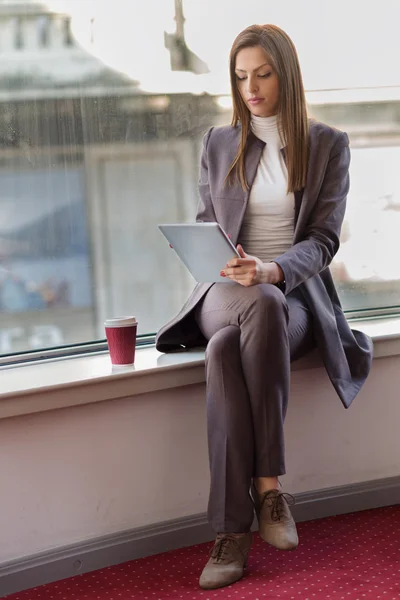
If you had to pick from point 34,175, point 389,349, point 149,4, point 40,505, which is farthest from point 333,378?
point 149,4

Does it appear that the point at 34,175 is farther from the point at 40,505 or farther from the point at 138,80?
the point at 40,505

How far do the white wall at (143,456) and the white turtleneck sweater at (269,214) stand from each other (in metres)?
0.33

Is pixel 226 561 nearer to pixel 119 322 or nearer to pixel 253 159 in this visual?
pixel 119 322

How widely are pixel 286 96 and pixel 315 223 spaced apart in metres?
0.31

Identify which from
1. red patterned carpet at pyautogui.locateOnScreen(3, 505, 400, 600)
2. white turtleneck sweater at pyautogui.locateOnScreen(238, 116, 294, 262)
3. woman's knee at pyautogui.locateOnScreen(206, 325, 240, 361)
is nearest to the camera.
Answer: red patterned carpet at pyautogui.locateOnScreen(3, 505, 400, 600)

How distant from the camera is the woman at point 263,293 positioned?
1817 millimetres

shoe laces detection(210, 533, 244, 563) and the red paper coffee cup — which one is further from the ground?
the red paper coffee cup

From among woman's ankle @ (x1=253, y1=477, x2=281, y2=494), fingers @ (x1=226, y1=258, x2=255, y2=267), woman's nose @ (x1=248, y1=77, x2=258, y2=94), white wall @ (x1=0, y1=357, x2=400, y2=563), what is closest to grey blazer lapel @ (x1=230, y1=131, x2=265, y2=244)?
woman's nose @ (x1=248, y1=77, x2=258, y2=94)

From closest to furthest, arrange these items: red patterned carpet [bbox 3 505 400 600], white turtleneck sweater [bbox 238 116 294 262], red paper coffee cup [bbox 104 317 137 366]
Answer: red patterned carpet [bbox 3 505 400 600]
red paper coffee cup [bbox 104 317 137 366]
white turtleneck sweater [bbox 238 116 294 262]

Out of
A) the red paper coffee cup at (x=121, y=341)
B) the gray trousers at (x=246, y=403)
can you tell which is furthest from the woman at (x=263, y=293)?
the red paper coffee cup at (x=121, y=341)

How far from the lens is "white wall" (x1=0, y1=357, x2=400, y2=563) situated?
183 centimetres

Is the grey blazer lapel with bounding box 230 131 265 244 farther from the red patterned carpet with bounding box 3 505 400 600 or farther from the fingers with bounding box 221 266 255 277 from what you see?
the red patterned carpet with bounding box 3 505 400 600

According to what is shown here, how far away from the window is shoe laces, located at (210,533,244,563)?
69 cm

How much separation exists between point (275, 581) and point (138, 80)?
4.32 ft
